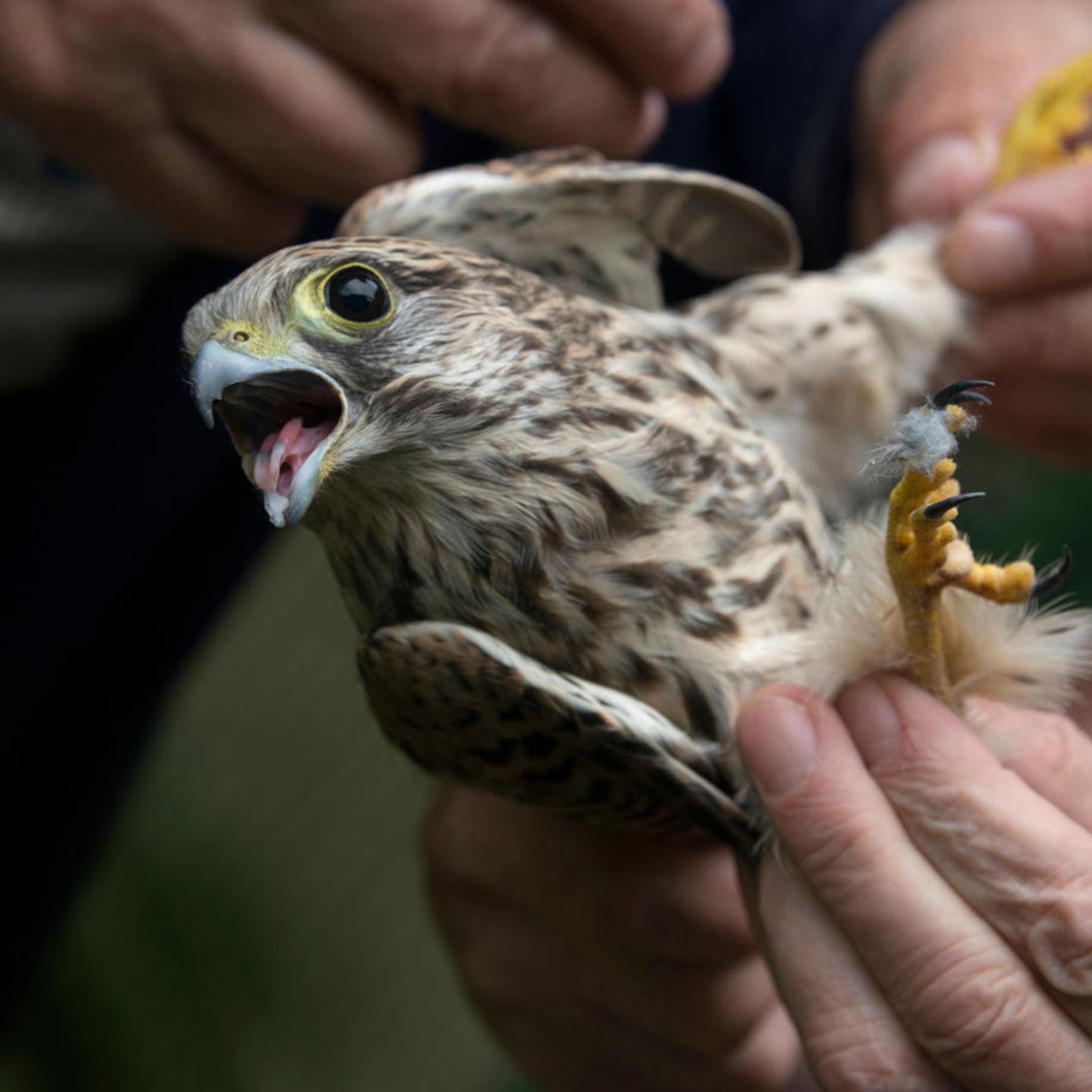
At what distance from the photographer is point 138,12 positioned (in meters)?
1.88

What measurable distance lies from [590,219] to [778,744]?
836mm

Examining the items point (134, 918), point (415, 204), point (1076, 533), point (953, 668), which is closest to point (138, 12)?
point (415, 204)

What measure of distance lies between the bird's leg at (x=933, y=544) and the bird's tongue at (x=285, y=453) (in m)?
0.64

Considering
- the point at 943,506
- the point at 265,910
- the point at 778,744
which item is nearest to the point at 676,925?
the point at 778,744

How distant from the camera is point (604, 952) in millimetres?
2102

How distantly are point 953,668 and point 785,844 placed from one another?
0.32 m

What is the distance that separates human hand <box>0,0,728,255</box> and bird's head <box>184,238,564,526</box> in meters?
0.52

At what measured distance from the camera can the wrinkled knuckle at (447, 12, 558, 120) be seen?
188 centimetres

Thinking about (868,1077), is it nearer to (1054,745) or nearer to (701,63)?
(1054,745)

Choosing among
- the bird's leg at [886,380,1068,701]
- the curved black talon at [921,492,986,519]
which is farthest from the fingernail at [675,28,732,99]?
the curved black talon at [921,492,986,519]

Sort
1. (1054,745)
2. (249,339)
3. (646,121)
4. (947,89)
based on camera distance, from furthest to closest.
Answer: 1. (947,89)
2. (646,121)
3. (1054,745)
4. (249,339)

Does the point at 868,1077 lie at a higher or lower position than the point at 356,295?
lower

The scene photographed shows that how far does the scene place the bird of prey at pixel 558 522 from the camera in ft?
4.50

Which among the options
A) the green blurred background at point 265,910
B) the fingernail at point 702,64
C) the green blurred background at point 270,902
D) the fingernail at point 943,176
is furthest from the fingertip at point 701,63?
the green blurred background at point 265,910
